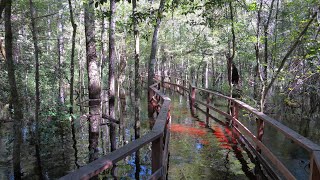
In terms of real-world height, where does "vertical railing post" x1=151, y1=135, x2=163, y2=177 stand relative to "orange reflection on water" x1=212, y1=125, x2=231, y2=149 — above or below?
above

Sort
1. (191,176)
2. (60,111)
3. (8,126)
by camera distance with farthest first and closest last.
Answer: (8,126)
(60,111)
(191,176)

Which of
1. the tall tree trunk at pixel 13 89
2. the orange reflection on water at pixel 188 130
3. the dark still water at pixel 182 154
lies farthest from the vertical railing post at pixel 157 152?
the orange reflection on water at pixel 188 130

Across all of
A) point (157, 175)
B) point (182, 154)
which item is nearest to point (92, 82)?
point (182, 154)

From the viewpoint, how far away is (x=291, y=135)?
366 centimetres

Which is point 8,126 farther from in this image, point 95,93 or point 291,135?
point 291,135

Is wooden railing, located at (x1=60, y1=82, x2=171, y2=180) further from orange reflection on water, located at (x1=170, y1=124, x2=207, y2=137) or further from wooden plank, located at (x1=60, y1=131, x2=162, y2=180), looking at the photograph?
orange reflection on water, located at (x1=170, y1=124, x2=207, y2=137)

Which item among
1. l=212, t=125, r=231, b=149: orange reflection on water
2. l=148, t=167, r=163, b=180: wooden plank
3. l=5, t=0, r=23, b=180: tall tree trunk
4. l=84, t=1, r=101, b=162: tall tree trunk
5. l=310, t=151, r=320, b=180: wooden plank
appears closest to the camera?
l=310, t=151, r=320, b=180: wooden plank

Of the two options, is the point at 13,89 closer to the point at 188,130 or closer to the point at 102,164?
the point at 188,130

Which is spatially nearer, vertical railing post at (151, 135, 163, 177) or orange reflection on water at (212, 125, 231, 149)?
vertical railing post at (151, 135, 163, 177)

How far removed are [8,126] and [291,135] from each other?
1449cm

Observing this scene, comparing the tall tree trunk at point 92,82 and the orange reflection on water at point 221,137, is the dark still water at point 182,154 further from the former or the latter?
the tall tree trunk at point 92,82

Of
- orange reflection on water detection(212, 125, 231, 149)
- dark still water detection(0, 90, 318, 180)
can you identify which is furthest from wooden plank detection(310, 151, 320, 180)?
orange reflection on water detection(212, 125, 231, 149)

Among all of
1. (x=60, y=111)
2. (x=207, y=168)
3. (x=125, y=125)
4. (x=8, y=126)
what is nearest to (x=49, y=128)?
(x=60, y=111)

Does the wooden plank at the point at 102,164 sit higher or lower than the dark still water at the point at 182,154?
higher
